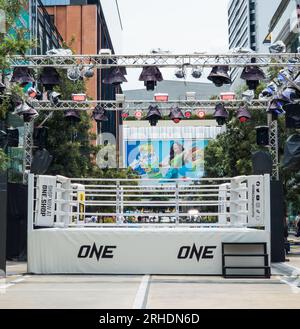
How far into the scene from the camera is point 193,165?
71.1 metres

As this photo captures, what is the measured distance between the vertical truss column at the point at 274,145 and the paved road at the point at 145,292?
7.28 metres

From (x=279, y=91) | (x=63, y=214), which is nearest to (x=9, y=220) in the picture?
(x=63, y=214)

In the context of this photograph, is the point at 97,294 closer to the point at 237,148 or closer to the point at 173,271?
the point at 173,271

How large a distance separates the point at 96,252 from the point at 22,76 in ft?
22.1

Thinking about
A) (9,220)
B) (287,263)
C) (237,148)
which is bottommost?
(287,263)

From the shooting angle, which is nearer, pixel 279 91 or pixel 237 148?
pixel 279 91

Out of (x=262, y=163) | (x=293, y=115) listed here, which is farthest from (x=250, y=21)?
(x=262, y=163)

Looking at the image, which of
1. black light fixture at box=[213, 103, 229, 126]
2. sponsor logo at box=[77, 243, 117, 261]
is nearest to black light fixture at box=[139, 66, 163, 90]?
black light fixture at box=[213, 103, 229, 126]

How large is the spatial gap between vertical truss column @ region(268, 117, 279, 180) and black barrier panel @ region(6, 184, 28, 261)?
8661 millimetres

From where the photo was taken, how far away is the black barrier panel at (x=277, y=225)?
16812mm

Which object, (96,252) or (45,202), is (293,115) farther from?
(45,202)

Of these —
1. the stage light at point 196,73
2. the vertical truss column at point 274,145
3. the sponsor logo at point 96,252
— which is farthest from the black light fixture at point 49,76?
the vertical truss column at point 274,145

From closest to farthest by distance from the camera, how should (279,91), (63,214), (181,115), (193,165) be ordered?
1. (63,214)
2. (279,91)
3. (181,115)
4. (193,165)
